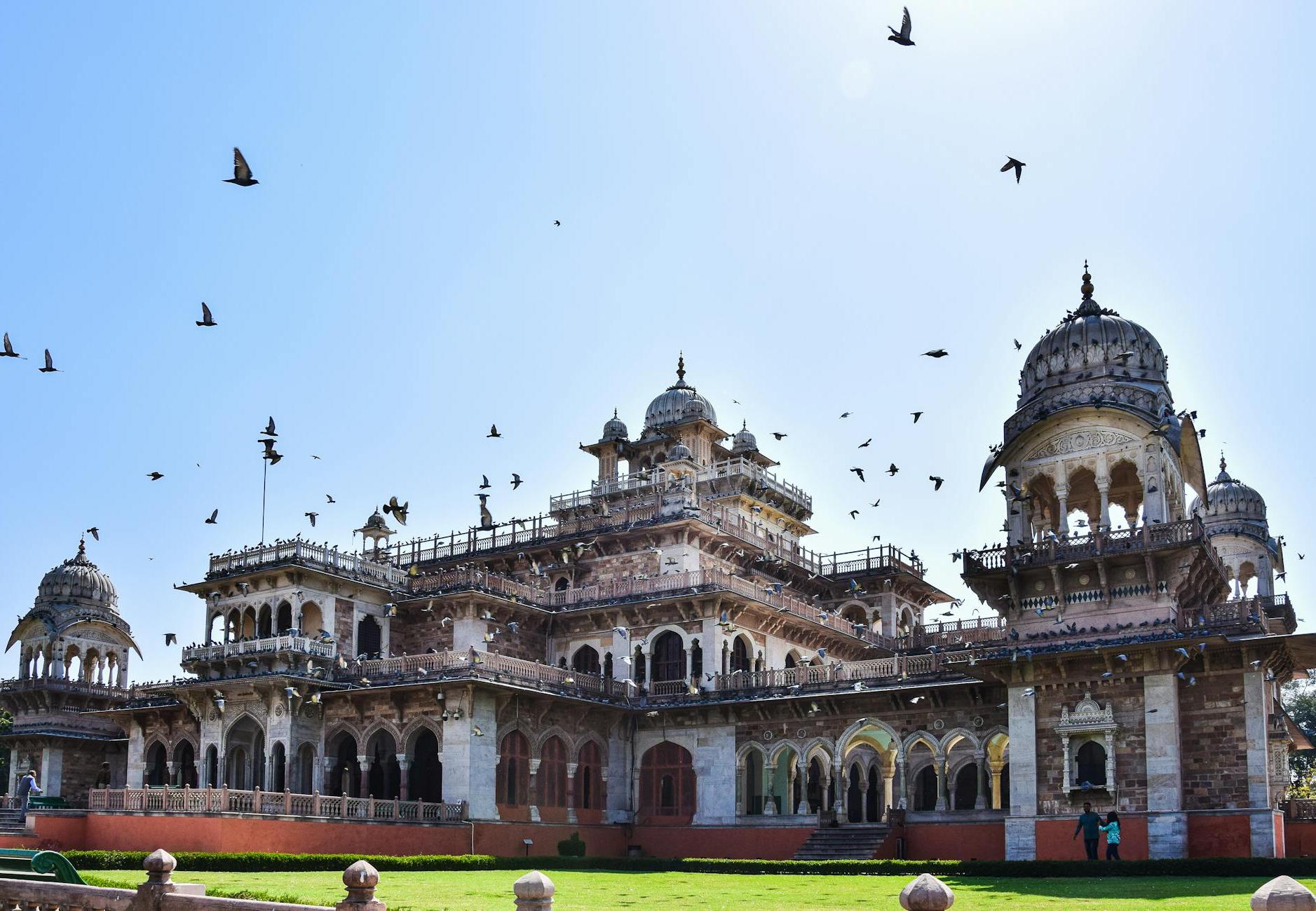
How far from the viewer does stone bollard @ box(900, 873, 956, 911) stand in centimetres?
984

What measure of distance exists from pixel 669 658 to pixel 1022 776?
16.0 m

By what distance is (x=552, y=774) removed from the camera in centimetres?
4225

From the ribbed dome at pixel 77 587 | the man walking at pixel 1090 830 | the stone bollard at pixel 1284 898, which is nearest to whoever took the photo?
the stone bollard at pixel 1284 898

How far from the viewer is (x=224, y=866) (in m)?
29.8

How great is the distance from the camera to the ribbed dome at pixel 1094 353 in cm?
3362

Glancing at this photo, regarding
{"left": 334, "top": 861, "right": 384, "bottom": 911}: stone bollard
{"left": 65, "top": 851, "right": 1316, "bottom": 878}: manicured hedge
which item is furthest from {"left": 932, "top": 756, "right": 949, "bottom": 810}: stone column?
{"left": 334, "top": 861, "right": 384, "bottom": 911}: stone bollard

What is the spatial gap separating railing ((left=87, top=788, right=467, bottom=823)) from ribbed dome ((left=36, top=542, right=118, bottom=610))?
80.2ft

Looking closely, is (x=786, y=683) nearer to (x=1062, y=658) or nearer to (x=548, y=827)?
(x=548, y=827)

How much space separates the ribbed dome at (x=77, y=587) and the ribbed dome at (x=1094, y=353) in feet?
139

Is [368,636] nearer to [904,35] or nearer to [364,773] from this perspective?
[364,773]

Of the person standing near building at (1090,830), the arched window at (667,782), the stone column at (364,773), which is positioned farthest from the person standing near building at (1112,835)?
the stone column at (364,773)

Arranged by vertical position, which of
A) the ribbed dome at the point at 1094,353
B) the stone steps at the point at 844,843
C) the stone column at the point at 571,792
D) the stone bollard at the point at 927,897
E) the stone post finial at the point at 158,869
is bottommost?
the stone steps at the point at 844,843

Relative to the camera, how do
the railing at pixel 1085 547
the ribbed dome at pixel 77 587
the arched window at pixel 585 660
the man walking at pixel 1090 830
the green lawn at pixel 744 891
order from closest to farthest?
1. the green lawn at pixel 744 891
2. the man walking at pixel 1090 830
3. the railing at pixel 1085 547
4. the arched window at pixel 585 660
5. the ribbed dome at pixel 77 587

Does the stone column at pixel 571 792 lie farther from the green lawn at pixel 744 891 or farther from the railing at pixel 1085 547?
the railing at pixel 1085 547
